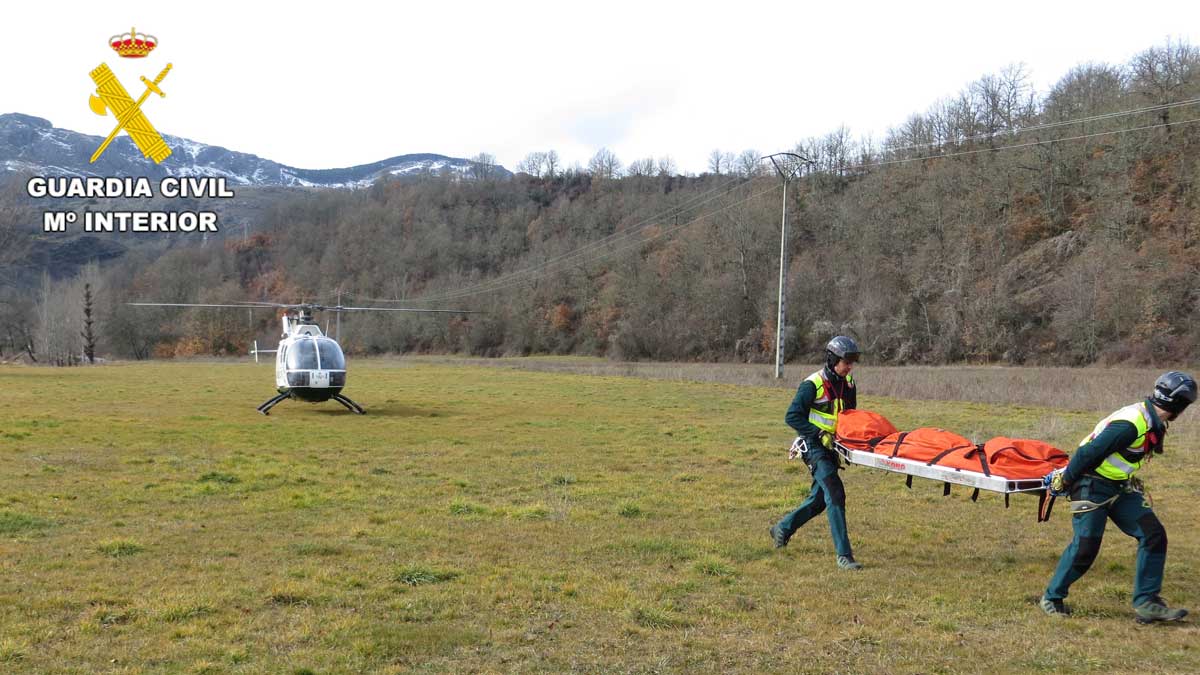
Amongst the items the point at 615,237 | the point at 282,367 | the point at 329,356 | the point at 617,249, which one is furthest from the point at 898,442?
the point at 615,237

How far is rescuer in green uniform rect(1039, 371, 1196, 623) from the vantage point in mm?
6602

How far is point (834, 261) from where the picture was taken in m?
81.1

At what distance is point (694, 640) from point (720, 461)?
10894mm

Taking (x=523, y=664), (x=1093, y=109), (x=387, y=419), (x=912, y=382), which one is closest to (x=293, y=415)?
(x=387, y=419)

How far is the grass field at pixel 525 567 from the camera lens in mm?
6109

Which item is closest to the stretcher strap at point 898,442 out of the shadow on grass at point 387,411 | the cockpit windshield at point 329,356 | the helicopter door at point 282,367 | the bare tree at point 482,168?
the shadow on grass at point 387,411

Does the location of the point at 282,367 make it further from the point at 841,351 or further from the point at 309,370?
the point at 841,351

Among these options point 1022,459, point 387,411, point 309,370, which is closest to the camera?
point 1022,459

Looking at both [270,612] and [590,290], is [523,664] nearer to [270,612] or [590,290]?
[270,612]

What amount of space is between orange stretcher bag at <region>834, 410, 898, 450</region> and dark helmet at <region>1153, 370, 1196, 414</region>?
2376 millimetres

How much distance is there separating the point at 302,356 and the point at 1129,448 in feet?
85.0

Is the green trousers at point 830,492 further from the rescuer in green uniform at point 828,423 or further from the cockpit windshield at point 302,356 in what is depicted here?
the cockpit windshield at point 302,356

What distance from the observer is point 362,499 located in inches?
500

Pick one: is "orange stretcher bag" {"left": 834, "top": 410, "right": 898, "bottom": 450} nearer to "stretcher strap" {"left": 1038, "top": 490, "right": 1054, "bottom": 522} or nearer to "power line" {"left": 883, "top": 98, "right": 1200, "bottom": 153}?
"stretcher strap" {"left": 1038, "top": 490, "right": 1054, "bottom": 522}
